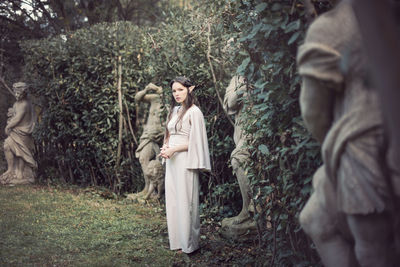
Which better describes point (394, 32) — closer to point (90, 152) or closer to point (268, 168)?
point (268, 168)

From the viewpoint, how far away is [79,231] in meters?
5.89

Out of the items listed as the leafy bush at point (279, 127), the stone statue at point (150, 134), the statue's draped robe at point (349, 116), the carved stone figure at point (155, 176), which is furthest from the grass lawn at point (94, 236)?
the statue's draped robe at point (349, 116)

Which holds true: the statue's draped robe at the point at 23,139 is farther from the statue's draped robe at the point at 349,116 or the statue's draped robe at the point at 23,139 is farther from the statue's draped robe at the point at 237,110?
the statue's draped robe at the point at 349,116

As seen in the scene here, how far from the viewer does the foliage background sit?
10.4 ft

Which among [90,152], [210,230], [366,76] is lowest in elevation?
[210,230]

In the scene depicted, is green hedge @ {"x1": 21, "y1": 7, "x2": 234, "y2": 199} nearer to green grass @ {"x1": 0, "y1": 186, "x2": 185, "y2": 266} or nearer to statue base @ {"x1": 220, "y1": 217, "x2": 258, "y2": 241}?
green grass @ {"x1": 0, "y1": 186, "x2": 185, "y2": 266}

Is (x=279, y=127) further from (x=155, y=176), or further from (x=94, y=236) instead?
(x=155, y=176)

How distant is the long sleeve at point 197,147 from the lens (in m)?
4.98

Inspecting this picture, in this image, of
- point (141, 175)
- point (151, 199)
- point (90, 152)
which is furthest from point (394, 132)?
point (90, 152)

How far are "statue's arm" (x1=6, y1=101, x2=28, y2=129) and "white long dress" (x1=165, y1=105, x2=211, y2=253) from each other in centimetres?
574

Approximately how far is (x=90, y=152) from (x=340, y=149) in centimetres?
810

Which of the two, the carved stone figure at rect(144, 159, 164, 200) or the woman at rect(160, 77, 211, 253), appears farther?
the carved stone figure at rect(144, 159, 164, 200)

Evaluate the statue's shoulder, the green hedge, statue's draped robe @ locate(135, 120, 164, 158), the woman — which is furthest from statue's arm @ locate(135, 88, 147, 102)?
the statue's shoulder

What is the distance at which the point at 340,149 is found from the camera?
72.7 inches
